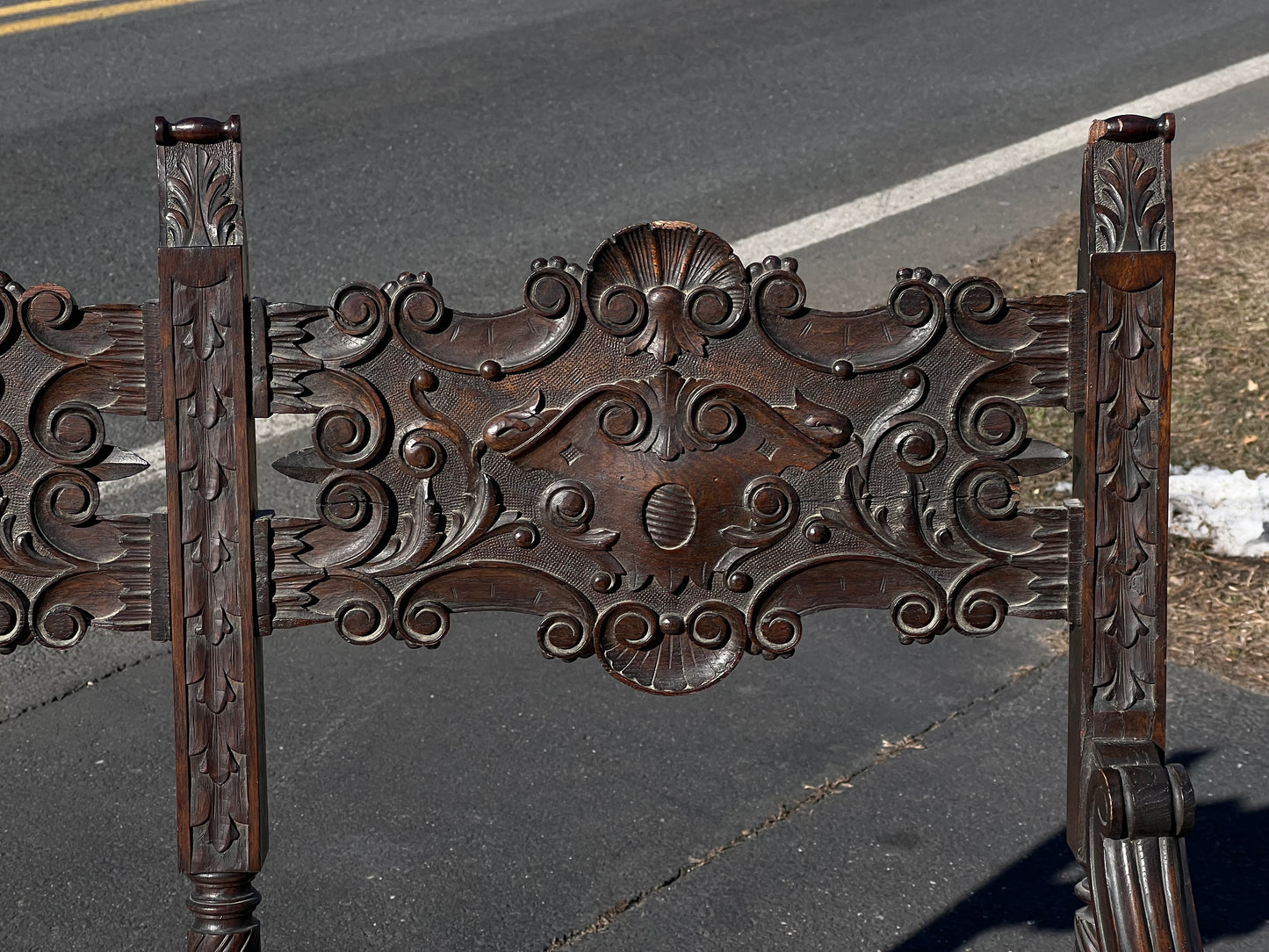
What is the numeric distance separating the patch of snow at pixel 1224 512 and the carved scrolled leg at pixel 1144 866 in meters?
2.11

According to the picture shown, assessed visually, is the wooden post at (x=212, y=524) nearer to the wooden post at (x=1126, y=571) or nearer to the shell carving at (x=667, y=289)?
the shell carving at (x=667, y=289)

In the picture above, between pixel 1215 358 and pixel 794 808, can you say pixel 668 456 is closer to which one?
pixel 794 808

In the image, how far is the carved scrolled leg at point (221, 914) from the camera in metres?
1.54

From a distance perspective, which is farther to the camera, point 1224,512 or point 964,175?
point 964,175

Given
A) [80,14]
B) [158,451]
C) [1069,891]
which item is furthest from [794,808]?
[80,14]

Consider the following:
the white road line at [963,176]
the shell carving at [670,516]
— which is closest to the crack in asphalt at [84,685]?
the white road line at [963,176]

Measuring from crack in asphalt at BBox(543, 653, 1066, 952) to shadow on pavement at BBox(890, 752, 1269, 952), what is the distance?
0.35 meters

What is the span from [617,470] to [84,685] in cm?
195

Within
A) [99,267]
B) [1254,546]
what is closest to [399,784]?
[1254,546]

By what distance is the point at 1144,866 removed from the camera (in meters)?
1.45

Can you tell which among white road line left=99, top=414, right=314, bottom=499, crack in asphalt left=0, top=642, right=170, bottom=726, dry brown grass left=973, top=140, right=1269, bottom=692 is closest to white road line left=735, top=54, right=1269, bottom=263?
dry brown grass left=973, top=140, right=1269, bottom=692

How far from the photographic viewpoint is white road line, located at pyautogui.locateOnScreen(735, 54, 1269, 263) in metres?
5.23

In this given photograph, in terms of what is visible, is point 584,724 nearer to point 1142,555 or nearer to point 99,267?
point 1142,555

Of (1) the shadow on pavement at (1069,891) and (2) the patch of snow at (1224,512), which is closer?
(1) the shadow on pavement at (1069,891)
